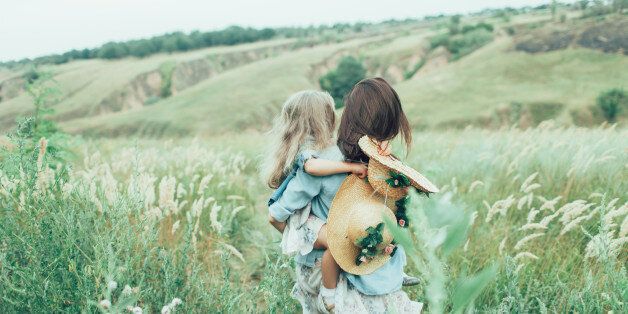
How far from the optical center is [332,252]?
2693 mm

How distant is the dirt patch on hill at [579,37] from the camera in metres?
44.5

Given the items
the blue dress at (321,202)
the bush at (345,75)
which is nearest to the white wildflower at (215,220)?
the blue dress at (321,202)

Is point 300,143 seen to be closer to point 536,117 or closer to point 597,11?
point 536,117

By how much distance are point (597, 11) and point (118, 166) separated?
59.9 m

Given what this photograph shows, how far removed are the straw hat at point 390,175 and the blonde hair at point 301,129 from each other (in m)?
0.53

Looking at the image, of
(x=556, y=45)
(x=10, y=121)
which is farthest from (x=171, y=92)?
(x=556, y=45)

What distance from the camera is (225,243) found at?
408cm

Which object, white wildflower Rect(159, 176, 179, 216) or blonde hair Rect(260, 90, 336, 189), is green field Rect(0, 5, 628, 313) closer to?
white wildflower Rect(159, 176, 179, 216)

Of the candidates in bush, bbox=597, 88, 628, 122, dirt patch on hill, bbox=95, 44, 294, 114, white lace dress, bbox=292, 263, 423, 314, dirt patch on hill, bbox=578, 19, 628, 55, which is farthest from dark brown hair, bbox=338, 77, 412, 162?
dirt patch on hill, bbox=95, 44, 294, 114

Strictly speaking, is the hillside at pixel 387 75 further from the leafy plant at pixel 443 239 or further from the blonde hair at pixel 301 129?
the leafy plant at pixel 443 239

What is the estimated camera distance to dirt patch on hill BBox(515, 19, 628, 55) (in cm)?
4450

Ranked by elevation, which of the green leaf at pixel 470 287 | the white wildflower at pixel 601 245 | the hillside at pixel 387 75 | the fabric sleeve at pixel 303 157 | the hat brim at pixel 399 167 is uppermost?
the green leaf at pixel 470 287

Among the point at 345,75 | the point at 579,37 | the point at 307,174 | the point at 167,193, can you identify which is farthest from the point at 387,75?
the point at 307,174

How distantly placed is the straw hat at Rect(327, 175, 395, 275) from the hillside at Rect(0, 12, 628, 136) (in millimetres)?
18058
